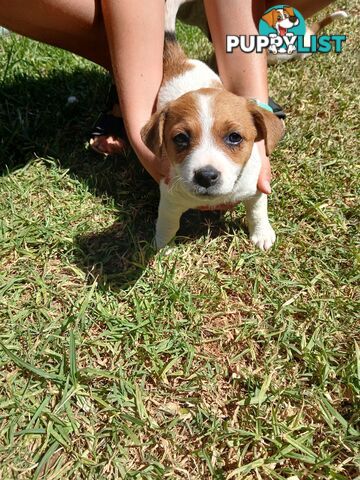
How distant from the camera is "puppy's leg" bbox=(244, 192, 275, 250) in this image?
3.18 m

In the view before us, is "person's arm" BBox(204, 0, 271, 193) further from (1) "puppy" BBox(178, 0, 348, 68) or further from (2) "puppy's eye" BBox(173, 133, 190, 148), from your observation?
(2) "puppy's eye" BBox(173, 133, 190, 148)

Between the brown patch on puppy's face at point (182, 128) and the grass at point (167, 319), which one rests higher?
the brown patch on puppy's face at point (182, 128)

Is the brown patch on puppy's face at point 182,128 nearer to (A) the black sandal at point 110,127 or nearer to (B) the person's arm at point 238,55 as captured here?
(B) the person's arm at point 238,55

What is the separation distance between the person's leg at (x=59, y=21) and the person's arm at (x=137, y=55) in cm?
22

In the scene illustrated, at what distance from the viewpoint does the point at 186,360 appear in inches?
111

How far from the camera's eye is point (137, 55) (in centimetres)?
346

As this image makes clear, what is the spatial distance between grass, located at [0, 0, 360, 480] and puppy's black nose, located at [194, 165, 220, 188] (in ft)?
2.98

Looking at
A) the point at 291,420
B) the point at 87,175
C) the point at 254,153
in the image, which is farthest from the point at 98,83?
the point at 291,420

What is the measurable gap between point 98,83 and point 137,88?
138cm

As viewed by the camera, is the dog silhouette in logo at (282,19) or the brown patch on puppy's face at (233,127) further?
the dog silhouette in logo at (282,19)

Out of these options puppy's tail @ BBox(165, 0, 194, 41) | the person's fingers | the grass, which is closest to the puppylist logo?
puppy's tail @ BBox(165, 0, 194, 41)

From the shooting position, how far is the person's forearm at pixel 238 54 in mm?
3523

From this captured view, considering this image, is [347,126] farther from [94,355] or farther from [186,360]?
[94,355]

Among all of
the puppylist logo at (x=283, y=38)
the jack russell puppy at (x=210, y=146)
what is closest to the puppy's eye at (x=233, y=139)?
the jack russell puppy at (x=210, y=146)
